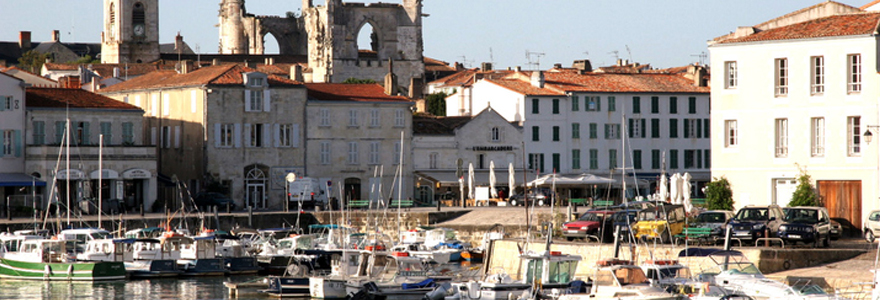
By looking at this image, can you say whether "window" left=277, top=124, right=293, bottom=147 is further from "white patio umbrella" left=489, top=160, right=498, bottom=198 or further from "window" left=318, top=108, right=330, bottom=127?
"white patio umbrella" left=489, top=160, right=498, bottom=198

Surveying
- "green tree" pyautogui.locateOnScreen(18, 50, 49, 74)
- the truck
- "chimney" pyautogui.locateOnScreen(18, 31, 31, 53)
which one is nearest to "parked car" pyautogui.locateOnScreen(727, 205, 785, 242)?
the truck

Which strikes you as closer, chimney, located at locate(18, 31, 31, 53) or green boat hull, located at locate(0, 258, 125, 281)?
green boat hull, located at locate(0, 258, 125, 281)

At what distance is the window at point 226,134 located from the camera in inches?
2805

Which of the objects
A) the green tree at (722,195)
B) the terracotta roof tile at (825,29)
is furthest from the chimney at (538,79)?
the green tree at (722,195)

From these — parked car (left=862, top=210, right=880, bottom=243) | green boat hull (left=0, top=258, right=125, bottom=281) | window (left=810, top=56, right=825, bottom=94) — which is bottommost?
green boat hull (left=0, top=258, right=125, bottom=281)

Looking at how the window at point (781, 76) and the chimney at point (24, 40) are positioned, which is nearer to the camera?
the window at point (781, 76)

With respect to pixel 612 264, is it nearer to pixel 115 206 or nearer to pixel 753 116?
pixel 753 116

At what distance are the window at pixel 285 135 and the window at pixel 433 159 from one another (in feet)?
27.7

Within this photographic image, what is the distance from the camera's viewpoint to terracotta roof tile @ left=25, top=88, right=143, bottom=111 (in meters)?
66.8

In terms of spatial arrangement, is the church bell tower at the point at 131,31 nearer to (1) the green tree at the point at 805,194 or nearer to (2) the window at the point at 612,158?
(2) the window at the point at 612,158

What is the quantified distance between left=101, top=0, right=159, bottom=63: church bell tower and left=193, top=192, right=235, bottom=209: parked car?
62365 mm

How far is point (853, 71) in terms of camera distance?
45.2 meters

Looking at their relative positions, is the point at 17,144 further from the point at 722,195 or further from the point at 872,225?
the point at 872,225

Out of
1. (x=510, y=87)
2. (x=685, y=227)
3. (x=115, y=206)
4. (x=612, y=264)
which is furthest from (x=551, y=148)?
(x=612, y=264)
